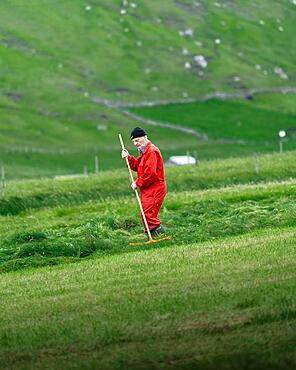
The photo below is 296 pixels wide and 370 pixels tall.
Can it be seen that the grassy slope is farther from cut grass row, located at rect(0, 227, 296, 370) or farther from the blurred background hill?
the blurred background hill

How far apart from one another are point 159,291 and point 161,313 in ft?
6.12

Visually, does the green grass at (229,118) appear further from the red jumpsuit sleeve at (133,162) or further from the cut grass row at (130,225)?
the red jumpsuit sleeve at (133,162)

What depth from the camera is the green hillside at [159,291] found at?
48.7 ft

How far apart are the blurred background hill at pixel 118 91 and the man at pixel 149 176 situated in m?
89.1

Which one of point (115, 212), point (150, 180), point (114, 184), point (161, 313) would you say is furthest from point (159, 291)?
point (114, 184)

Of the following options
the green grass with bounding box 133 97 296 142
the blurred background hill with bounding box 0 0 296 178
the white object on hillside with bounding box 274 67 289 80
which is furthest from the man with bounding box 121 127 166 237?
the white object on hillside with bounding box 274 67 289 80

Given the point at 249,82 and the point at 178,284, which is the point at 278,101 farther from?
the point at 178,284

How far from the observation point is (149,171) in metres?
26.8

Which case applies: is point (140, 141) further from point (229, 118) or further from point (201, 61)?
point (201, 61)

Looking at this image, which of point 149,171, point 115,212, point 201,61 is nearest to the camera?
point 149,171

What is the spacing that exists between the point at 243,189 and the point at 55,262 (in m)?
15.9

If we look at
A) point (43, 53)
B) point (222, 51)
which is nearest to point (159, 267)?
point (43, 53)

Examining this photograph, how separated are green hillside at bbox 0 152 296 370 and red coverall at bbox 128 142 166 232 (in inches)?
32.4

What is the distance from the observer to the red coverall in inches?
1058
